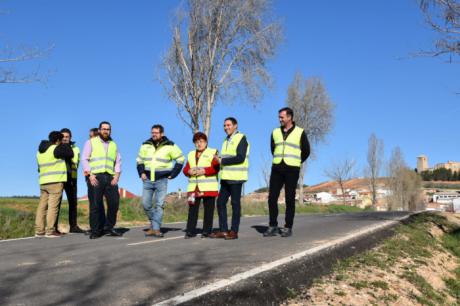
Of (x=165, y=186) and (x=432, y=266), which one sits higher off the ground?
(x=165, y=186)

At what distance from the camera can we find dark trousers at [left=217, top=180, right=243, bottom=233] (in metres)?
7.29

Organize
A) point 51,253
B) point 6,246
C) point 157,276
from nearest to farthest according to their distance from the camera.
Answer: point 157,276 → point 51,253 → point 6,246

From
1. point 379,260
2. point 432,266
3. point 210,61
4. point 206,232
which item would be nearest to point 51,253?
point 206,232

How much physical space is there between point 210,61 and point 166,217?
34.3 ft

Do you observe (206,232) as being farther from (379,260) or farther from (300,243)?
(379,260)

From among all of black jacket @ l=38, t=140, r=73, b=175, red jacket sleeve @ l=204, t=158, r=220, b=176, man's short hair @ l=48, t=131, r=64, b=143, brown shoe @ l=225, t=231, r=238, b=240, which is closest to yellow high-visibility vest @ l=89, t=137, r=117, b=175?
black jacket @ l=38, t=140, r=73, b=175

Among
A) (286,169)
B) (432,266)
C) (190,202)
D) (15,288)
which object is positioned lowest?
(432,266)

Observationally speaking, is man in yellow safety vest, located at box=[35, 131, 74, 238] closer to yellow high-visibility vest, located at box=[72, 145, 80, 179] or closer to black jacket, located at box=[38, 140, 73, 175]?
black jacket, located at box=[38, 140, 73, 175]

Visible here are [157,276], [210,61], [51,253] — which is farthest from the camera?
[210,61]

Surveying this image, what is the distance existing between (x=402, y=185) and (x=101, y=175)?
71.3 m

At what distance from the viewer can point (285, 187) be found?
7492 millimetres

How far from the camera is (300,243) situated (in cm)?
657

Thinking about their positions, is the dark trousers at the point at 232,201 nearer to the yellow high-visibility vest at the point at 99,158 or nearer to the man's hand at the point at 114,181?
the man's hand at the point at 114,181

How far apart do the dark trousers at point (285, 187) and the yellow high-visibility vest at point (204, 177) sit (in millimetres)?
952
